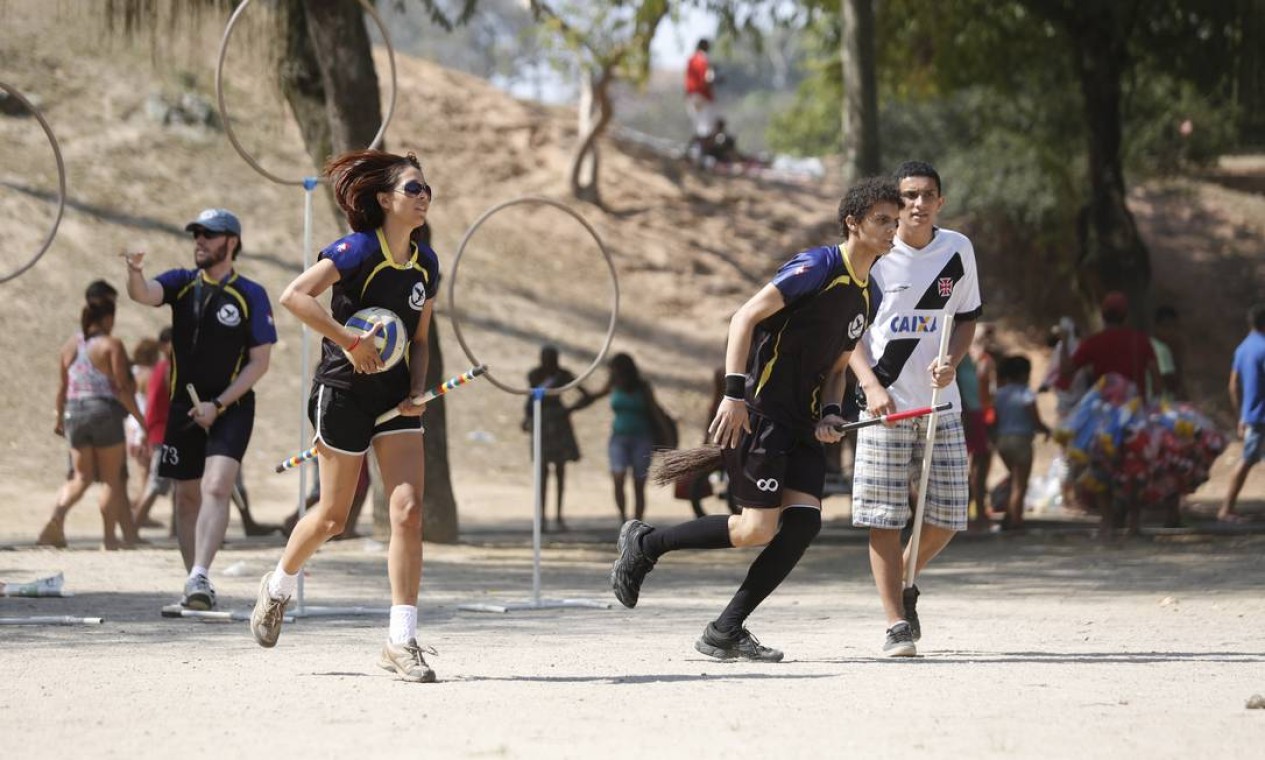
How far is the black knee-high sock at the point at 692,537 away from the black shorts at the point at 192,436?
108 inches

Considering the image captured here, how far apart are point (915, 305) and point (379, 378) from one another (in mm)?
2267

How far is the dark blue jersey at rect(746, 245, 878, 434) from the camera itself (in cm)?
703

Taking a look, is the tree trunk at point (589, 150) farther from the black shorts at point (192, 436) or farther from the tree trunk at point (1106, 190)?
the black shorts at point (192, 436)

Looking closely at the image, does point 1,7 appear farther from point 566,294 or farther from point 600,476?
point 566,294

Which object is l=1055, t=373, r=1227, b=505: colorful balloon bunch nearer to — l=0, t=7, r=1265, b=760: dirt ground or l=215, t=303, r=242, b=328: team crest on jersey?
l=0, t=7, r=1265, b=760: dirt ground

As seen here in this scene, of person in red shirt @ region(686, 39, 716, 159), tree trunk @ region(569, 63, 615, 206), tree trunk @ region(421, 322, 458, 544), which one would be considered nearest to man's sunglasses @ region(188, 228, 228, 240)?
tree trunk @ region(421, 322, 458, 544)

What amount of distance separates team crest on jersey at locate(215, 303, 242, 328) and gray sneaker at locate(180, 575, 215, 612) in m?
1.32

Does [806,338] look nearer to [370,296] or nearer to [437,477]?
[370,296]

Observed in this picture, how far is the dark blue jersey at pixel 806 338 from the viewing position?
7027mm

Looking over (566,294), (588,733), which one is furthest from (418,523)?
(566,294)

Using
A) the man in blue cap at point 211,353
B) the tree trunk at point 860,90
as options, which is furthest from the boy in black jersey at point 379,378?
the tree trunk at point 860,90

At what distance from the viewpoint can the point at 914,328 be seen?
752cm

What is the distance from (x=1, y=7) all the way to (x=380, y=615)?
276 inches

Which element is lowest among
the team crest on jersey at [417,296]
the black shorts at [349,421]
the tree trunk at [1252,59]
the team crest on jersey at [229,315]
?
the black shorts at [349,421]
